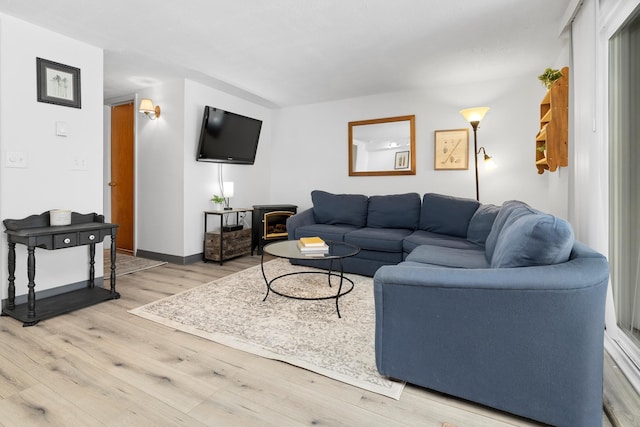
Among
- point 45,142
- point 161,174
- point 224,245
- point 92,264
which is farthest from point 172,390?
point 161,174

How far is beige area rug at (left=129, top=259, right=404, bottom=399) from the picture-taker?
1786 mm

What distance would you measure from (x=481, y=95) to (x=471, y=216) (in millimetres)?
1621

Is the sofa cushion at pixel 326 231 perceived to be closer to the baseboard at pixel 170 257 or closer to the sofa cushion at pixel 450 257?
the sofa cushion at pixel 450 257

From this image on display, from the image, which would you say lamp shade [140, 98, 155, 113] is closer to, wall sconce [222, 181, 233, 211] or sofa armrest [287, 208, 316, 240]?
wall sconce [222, 181, 233, 211]

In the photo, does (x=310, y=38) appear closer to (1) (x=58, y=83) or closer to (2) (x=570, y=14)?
(2) (x=570, y=14)

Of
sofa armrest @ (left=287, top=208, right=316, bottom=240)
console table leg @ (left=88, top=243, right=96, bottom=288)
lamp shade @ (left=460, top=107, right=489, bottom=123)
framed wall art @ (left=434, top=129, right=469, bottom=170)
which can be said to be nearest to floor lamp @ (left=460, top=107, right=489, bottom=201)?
lamp shade @ (left=460, top=107, right=489, bottom=123)

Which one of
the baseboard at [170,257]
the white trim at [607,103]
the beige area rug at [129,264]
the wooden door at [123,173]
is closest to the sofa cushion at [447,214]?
the white trim at [607,103]

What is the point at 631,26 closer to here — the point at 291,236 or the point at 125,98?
the point at 291,236

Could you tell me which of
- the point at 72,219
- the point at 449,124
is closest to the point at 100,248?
the point at 72,219

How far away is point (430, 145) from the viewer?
4.29 metres

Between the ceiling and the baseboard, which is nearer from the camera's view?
the ceiling

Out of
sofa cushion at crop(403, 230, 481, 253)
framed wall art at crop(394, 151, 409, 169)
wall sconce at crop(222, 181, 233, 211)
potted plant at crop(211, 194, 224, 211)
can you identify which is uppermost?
framed wall art at crop(394, 151, 409, 169)

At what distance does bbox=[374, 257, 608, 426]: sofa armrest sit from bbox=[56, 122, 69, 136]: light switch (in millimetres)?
2900

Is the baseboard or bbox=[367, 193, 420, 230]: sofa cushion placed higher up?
bbox=[367, 193, 420, 230]: sofa cushion
